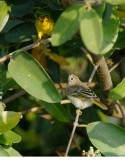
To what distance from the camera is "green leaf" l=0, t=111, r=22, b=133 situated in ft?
4.60

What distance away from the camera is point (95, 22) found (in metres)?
1.08

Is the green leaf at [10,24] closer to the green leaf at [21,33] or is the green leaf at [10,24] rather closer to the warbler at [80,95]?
the green leaf at [21,33]

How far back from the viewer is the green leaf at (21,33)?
6.75 feet

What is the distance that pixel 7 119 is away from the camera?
1.42 meters

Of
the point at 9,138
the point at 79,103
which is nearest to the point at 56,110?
the point at 79,103

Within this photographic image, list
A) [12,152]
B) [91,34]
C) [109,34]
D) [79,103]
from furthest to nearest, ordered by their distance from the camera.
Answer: [79,103] → [12,152] → [109,34] → [91,34]

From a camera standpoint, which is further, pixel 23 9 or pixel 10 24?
pixel 10 24

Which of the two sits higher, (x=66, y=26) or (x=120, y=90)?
(x=66, y=26)

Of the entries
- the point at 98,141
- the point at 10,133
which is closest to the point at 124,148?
the point at 98,141

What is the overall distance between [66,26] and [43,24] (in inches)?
28.5

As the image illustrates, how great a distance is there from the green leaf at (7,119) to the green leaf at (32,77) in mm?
121

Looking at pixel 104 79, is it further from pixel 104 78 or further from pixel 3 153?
pixel 3 153

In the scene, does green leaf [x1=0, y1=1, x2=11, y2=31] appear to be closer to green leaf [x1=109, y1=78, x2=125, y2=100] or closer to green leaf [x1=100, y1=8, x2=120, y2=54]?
green leaf [x1=100, y1=8, x2=120, y2=54]

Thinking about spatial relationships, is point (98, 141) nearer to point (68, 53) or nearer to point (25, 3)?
point (25, 3)
